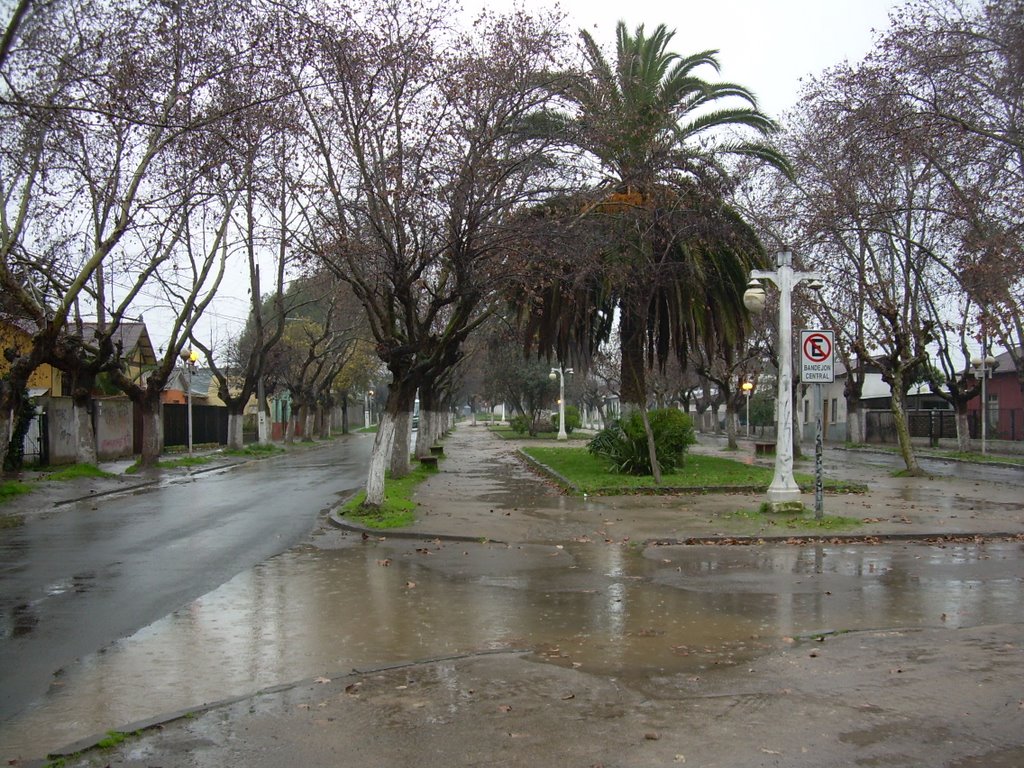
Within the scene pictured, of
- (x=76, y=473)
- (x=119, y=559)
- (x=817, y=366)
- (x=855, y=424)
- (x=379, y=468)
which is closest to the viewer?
(x=119, y=559)

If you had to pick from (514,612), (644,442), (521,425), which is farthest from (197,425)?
(514,612)

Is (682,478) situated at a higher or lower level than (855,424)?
Result: lower

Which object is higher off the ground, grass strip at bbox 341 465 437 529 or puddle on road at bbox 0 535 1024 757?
grass strip at bbox 341 465 437 529

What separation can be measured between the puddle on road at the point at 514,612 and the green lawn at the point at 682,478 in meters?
6.63

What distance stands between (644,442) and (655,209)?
5823 mm

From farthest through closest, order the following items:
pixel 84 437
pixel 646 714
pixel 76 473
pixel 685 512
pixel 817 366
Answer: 1. pixel 84 437
2. pixel 76 473
3. pixel 685 512
4. pixel 817 366
5. pixel 646 714

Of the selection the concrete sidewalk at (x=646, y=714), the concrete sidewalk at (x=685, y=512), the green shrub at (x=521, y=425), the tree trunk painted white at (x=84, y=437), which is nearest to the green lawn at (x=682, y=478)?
the concrete sidewalk at (x=685, y=512)

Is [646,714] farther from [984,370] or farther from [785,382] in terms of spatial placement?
[984,370]

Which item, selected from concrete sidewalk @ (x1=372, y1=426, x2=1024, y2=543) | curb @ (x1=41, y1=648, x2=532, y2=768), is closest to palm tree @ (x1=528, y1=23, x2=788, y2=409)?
concrete sidewalk @ (x1=372, y1=426, x2=1024, y2=543)

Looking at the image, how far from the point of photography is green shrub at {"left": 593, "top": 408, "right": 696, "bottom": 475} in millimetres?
22453

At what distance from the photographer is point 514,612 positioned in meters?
8.64

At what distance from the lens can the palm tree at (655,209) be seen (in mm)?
19828

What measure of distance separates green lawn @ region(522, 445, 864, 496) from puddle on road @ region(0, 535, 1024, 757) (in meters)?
6.63

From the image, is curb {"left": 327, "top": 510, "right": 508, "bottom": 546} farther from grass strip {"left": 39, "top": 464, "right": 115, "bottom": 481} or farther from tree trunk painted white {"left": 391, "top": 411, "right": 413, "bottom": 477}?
grass strip {"left": 39, "top": 464, "right": 115, "bottom": 481}
